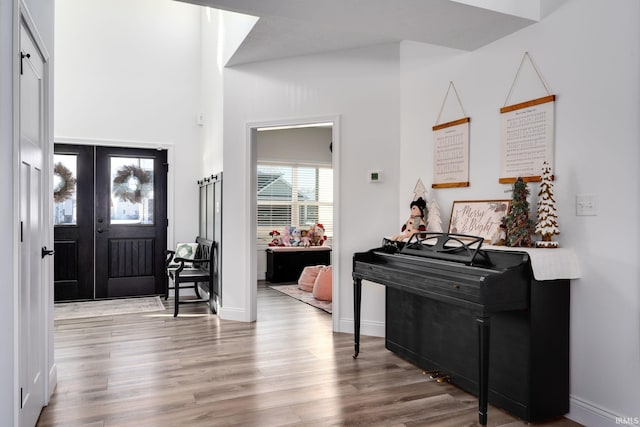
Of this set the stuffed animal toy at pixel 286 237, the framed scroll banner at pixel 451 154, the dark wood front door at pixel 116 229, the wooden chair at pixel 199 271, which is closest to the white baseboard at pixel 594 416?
the framed scroll banner at pixel 451 154

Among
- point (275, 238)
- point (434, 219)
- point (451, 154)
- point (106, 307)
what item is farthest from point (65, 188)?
point (451, 154)

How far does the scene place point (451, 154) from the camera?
3.50 metres

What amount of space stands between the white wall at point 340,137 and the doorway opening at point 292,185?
8.82 feet

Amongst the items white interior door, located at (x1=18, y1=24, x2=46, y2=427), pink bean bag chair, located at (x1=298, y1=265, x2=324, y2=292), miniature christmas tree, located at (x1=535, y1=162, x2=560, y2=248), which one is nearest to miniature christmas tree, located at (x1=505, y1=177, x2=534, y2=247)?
miniature christmas tree, located at (x1=535, y1=162, x2=560, y2=248)

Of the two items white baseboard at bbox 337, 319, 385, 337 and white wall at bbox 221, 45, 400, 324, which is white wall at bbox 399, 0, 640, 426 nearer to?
white wall at bbox 221, 45, 400, 324

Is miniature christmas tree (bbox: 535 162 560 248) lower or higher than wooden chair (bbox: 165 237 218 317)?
higher

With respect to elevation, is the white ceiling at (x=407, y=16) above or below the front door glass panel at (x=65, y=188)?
above

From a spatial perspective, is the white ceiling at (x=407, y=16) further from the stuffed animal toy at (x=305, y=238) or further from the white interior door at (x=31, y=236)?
the stuffed animal toy at (x=305, y=238)

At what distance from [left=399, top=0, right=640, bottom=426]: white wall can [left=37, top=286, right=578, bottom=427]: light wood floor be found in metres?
0.40

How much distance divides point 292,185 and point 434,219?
4.71 meters

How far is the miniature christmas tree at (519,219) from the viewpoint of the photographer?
2.69 m

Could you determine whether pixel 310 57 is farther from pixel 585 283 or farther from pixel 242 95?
pixel 585 283

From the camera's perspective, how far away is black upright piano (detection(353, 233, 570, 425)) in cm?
242

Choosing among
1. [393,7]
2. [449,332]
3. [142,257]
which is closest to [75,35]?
[142,257]
